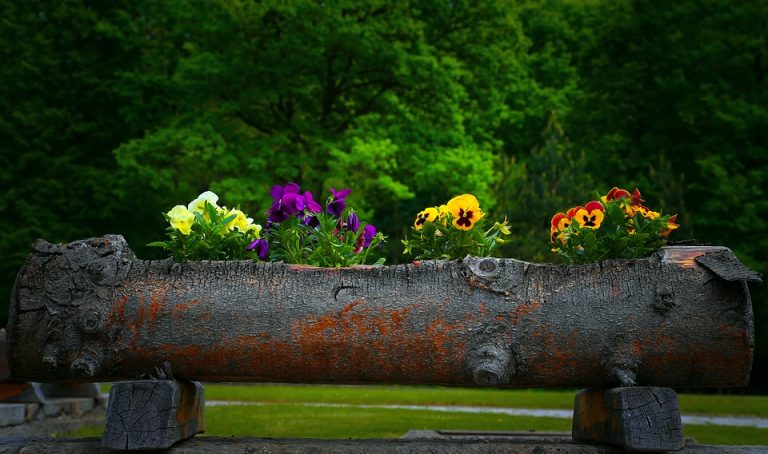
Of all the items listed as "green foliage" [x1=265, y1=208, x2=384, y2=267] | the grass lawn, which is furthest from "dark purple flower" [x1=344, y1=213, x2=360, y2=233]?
the grass lawn

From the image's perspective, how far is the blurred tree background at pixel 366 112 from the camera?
17859 millimetres

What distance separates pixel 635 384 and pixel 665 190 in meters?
15.2

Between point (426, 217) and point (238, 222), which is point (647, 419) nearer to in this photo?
point (426, 217)

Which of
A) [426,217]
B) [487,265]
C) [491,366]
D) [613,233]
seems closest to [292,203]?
[426,217]

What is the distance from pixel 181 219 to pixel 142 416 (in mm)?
1024

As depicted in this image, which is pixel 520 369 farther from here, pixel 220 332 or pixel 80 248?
pixel 80 248

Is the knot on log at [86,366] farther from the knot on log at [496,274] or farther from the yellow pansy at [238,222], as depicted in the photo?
the knot on log at [496,274]

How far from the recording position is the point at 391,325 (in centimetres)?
392

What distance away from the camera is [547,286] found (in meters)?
4.00

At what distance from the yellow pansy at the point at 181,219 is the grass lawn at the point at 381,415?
423 centimetres

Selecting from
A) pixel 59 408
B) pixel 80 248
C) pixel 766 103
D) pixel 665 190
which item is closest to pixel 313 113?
pixel 665 190

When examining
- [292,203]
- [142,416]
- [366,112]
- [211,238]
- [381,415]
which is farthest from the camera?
[366,112]

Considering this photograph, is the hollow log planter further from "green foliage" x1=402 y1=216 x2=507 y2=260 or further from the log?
"green foliage" x1=402 y1=216 x2=507 y2=260

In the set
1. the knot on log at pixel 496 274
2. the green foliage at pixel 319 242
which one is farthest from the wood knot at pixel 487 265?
the green foliage at pixel 319 242
